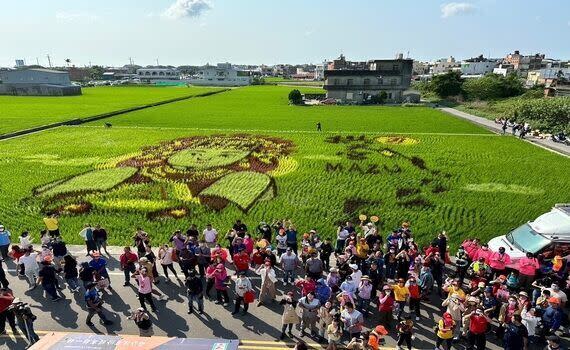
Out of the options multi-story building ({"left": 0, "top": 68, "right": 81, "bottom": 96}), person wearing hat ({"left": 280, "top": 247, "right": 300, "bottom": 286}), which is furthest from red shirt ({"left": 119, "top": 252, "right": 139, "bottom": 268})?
multi-story building ({"left": 0, "top": 68, "right": 81, "bottom": 96})

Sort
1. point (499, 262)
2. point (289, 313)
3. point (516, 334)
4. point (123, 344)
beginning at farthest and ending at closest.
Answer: point (499, 262)
point (289, 313)
point (516, 334)
point (123, 344)

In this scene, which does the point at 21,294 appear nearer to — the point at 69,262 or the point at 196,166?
the point at 69,262

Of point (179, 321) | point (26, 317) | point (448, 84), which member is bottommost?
point (179, 321)

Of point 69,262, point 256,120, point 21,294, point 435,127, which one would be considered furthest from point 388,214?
point 256,120

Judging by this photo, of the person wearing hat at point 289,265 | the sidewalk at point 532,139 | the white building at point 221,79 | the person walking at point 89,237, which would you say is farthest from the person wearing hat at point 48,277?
the white building at point 221,79

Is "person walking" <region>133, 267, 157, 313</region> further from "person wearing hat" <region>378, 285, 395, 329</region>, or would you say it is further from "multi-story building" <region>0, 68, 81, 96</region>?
"multi-story building" <region>0, 68, 81, 96</region>

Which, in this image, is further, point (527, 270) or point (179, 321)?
point (527, 270)

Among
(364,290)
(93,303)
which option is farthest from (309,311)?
(93,303)

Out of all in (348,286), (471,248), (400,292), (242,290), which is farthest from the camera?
(471,248)

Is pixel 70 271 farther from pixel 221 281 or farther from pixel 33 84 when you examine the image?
pixel 33 84
